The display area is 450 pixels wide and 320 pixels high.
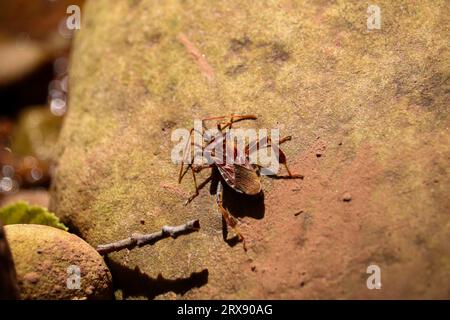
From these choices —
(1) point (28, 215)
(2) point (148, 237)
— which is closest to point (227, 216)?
(2) point (148, 237)

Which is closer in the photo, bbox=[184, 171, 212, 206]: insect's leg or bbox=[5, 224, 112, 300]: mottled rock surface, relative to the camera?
bbox=[5, 224, 112, 300]: mottled rock surface

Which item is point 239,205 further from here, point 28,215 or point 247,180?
point 28,215

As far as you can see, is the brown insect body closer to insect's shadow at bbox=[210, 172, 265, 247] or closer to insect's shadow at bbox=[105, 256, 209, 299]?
insect's shadow at bbox=[210, 172, 265, 247]

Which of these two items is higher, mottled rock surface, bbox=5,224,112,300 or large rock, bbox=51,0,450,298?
large rock, bbox=51,0,450,298

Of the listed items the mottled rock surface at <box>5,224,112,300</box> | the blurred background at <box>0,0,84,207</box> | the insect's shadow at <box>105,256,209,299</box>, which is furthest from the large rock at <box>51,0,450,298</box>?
the blurred background at <box>0,0,84,207</box>

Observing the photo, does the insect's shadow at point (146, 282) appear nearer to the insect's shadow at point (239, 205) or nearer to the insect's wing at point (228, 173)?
the insect's shadow at point (239, 205)

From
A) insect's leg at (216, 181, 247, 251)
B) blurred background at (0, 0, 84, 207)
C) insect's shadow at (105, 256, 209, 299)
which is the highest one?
blurred background at (0, 0, 84, 207)
